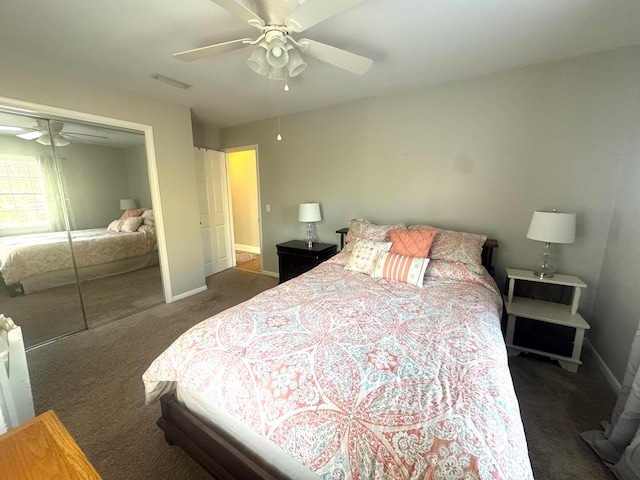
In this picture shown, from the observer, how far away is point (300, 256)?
3.41 m

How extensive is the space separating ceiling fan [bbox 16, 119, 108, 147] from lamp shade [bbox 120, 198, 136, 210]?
0.65 meters

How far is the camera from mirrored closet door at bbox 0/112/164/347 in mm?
2293

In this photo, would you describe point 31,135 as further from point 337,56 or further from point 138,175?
point 337,56

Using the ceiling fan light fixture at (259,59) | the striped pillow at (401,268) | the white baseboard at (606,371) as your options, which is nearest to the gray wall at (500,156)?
the white baseboard at (606,371)

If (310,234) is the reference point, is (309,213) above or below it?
above

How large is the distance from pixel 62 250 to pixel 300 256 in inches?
94.1

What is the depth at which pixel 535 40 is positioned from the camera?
6.40 feet

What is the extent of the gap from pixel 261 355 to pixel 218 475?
1.83ft

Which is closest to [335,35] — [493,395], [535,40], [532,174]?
[535,40]

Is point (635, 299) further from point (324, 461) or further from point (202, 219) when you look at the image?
point (202, 219)

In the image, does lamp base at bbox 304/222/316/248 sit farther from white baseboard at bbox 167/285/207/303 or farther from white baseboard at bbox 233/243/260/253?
white baseboard at bbox 233/243/260/253

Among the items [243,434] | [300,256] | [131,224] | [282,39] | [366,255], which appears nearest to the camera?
[243,434]

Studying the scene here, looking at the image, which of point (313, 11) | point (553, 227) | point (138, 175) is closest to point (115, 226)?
point (138, 175)

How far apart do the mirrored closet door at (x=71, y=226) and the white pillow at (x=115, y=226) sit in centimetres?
1
